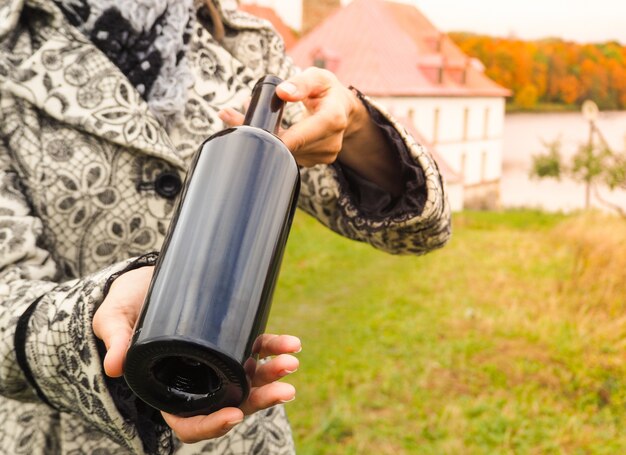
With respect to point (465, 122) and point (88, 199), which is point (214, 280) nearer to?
point (88, 199)

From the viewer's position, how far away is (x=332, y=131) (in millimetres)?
1010

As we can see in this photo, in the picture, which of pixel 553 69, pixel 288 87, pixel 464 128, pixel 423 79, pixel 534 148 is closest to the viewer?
pixel 288 87

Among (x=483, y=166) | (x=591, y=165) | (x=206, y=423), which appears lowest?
(x=206, y=423)

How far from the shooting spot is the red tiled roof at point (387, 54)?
2219 cm

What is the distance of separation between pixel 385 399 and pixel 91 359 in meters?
3.68

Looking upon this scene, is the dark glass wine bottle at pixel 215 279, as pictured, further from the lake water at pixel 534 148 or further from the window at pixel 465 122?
the window at pixel 465 122

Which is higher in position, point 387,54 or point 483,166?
point 387,54

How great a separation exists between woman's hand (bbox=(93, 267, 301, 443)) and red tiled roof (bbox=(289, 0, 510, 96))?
68.6ft

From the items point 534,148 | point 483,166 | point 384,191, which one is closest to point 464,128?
point 483,166

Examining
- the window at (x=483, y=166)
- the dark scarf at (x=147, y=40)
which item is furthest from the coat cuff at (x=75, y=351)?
the window at (x=483, y=166)

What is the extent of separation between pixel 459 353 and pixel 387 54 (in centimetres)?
2004

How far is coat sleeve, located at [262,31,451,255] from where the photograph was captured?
116 centimetres

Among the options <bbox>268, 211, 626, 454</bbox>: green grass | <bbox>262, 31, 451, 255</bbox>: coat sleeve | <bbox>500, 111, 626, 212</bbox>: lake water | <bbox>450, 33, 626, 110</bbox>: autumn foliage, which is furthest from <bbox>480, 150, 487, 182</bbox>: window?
<bbox>262, 31, 451, 255</bbox>: coat sleeve

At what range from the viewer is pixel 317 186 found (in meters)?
1.25
